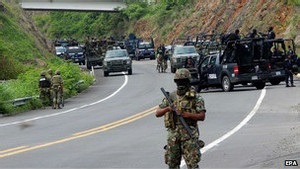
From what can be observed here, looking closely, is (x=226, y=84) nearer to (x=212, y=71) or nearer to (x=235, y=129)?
(x=212, y=71)

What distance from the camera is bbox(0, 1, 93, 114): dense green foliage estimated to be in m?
33.0

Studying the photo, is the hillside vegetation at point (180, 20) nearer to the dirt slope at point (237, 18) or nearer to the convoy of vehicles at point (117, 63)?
the dirt slope at point (237, 18)

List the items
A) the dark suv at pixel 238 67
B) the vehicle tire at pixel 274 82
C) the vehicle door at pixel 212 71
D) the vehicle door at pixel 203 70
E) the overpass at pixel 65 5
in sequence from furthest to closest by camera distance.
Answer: the overpass at pixel 65 5 → the vehicle tire at pixel 274 82 → the vehicle door at pixel 203 70 → the vehicle door at pixel 212 71 → the dark suv at pixel 238 67

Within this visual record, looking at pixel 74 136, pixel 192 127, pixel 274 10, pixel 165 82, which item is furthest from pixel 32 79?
pixel 274 10

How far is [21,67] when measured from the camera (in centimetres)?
4556

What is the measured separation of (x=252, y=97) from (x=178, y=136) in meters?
19.9

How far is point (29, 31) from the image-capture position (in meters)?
58.0

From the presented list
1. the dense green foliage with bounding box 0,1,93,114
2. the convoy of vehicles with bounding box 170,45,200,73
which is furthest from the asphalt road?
the convoy of vehicles with bounding box 170,45,200,73

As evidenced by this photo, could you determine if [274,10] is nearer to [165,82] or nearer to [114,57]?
[114,57]

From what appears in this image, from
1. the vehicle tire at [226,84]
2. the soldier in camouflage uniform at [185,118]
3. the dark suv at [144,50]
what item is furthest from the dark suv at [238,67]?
the dark suv at [144,50]

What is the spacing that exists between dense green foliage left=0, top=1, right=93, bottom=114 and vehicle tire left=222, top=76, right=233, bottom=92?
7591 millimetres

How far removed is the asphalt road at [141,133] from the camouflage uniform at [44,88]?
994 millimetres

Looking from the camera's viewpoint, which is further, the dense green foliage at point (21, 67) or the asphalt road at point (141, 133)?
the dense green foliage at point (21, 67)

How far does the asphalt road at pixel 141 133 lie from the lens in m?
14.8
